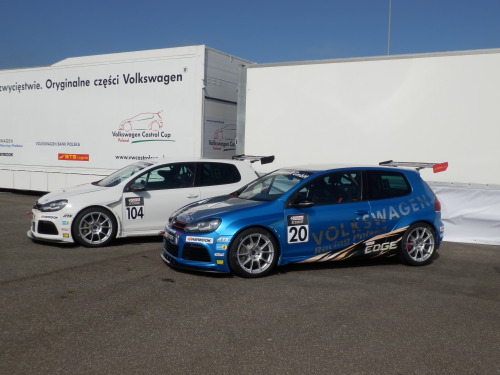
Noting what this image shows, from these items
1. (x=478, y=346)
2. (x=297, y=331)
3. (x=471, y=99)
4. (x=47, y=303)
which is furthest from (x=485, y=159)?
(x=47, y=303)

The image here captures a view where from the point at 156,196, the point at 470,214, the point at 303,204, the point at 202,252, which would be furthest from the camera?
the point at 470,214

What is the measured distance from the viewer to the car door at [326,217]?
6992 mm

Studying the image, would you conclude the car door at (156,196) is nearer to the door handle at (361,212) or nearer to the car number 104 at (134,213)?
the car number 104 at (134,213)

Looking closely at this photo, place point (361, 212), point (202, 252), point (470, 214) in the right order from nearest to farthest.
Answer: point (202, 252)
point (361, 212)
point (470, 214)

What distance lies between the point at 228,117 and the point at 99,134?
3.41m

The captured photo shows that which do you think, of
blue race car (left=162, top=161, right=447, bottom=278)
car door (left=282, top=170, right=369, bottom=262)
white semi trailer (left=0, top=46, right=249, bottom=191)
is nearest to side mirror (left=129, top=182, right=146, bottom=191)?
blue race car (left=162, top=161, right=447, bottom=278)

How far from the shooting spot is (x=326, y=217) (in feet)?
23.4

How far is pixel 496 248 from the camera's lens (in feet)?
31.0

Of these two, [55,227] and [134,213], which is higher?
[134,213]

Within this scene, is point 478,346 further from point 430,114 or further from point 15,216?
point 15,216

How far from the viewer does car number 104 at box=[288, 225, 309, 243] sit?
6949 mm

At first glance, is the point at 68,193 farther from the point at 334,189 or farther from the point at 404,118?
the point at 404,118

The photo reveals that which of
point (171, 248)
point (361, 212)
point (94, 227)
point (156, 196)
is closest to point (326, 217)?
point (361, 212)

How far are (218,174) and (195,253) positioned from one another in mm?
3030
